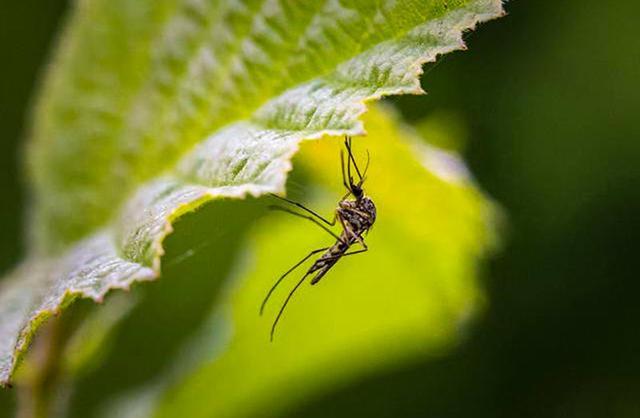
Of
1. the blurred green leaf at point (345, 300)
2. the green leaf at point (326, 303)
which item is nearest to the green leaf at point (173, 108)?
the green leaf at point (326, 303)

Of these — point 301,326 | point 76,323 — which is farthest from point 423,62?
point 301,326

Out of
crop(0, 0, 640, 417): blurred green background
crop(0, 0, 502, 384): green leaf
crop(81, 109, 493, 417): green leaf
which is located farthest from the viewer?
crop(0, 0, 640, 417): blurred green background

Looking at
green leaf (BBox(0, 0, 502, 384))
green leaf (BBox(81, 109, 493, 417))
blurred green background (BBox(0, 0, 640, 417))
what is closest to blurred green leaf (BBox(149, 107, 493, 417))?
green leaf (BBox(81, 109, 493, 417))

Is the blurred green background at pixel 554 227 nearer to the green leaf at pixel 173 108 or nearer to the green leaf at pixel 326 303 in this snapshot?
the green leaf at pixel 326 303

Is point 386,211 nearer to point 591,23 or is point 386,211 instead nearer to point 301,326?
point 301,326

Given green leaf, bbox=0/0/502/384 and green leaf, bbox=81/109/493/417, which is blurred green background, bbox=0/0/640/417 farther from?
green leaf, bbox=0/0/502/384

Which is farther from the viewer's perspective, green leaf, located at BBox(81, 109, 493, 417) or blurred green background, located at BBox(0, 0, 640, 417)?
blurred green background, located at BBox(0, 0, 640, 417)
